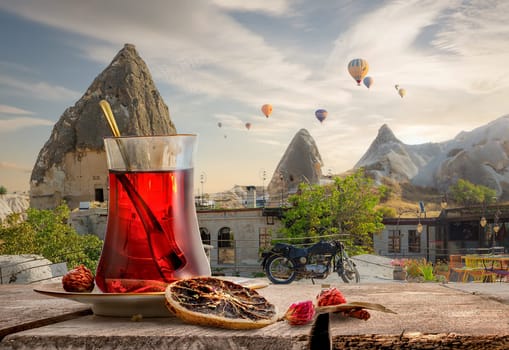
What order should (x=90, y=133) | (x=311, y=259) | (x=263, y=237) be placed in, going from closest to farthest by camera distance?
(x=311, y=259) → (x=263, y=237) → (x=90, y=133)

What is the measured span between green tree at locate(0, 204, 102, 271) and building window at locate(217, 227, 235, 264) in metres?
7.58

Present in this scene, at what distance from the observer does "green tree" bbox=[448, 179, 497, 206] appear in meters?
40.4

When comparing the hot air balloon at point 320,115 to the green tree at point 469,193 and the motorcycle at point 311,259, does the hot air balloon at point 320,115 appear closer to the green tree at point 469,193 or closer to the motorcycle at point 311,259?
the green tree at point 469,193

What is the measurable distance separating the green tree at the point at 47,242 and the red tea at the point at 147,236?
10649 mm

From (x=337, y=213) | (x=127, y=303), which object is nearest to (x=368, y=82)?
(x=337, y=213)

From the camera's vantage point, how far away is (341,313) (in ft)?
2.67

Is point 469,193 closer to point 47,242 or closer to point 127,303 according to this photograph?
point 47,242

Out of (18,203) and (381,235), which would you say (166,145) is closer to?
(381,235)

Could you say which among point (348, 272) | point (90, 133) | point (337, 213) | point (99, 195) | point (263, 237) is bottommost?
point (263, 237)

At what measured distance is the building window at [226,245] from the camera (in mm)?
20297

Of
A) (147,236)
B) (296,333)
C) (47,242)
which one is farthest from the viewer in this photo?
(47,242)

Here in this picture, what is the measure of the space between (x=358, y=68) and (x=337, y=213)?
10.6 meters

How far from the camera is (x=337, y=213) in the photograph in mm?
19484

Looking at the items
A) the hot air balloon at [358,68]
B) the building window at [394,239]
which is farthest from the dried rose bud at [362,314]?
the hot air balloon at [358,68]
